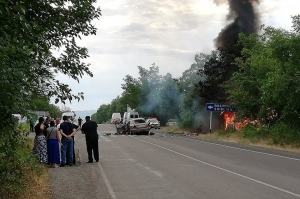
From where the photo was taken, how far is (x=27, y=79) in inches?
268

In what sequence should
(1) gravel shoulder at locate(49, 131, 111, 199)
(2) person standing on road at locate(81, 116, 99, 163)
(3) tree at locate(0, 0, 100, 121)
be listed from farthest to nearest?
(2) person standing on road at locate(81, 116, 99, 163) < (1) gravel shoulder at locate(49, 131, 111, 199) < (3) tree at locate(0, 0, 100, 121)

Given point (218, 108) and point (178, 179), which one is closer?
point (178, 179)

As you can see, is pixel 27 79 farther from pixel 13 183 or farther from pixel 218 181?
pixel 218 181

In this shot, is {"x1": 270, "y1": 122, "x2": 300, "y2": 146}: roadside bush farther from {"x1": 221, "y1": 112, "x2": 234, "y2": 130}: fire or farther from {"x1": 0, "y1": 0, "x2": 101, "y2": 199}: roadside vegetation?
{"x1": 0, "y1": 0, "x2": 101, "y2": 199}: roadside vegetation

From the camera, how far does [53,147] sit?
16.2m

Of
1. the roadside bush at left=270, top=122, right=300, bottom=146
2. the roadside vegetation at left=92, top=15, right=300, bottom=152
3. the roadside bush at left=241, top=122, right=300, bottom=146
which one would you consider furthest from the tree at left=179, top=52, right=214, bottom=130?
the roadside bush at left=270, top=122, right=300, bottom=146

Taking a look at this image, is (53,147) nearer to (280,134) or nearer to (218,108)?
(280,134)

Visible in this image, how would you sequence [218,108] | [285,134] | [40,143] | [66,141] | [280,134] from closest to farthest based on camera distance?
[40,143] → [66,141] → [285,134] → [280,134] → [218,108]

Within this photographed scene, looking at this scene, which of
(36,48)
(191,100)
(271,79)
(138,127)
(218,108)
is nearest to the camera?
(36,48)

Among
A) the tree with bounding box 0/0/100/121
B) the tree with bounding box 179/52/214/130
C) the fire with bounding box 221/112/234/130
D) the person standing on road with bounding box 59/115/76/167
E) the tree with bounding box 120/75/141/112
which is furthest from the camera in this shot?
the tree with bounding box 120/75/141/112

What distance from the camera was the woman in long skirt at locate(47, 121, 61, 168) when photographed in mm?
16219

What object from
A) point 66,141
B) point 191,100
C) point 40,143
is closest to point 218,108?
point 191,100

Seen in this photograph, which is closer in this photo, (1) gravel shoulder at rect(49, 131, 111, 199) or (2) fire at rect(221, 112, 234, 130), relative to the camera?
(1) gravel shoulder at rect(49, 131, 111, 199)

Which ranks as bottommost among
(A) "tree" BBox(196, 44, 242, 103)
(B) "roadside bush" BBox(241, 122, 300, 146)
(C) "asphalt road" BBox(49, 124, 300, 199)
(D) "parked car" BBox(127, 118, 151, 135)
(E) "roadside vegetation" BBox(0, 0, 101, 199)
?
(C) "asphalt road" BBox(49, 124, 300, 199)
